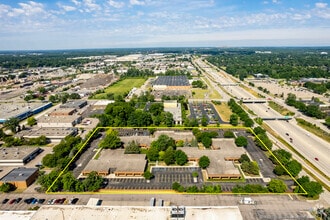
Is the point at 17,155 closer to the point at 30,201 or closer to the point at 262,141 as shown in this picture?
the point at 30,201

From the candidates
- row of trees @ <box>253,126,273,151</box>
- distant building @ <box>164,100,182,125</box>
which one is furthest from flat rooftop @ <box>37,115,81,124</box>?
row of trees @ <box>253,126,273,151</box>

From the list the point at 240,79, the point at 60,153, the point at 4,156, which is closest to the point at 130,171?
the point at 60,153

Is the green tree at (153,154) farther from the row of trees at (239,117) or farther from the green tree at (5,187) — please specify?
the row of trees at (239,117)

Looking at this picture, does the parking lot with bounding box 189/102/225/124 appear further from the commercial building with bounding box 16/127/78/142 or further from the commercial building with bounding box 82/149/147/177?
the commercial building with bounding box 16/127/78/142

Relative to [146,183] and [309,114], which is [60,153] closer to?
[146,183]

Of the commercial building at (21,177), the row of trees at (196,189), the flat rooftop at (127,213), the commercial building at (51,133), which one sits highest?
the flat rooftop at (127,213)

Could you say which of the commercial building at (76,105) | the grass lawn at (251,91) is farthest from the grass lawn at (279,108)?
the commercial building at (76,105)
